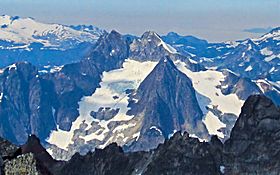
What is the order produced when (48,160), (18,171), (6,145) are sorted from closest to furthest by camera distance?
1. (18,171)
2. (6,145)
3. (48,160)

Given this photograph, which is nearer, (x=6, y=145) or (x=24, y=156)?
(x=24, y=156)

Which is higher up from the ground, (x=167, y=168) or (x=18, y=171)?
(x=18, y=171)

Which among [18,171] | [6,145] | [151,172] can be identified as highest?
[18,171]

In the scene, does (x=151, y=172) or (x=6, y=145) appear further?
(x=151, y=172)

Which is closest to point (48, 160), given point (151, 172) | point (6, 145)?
point (151, 172)

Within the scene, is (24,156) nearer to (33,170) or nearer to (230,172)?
(33,170)

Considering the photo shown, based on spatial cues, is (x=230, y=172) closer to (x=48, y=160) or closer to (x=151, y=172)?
(x=151, y=172)

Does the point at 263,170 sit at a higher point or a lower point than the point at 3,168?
lower

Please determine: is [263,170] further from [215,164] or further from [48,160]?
[48,160]

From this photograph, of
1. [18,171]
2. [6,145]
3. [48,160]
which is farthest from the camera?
[48,160]

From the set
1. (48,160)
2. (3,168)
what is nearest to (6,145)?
(3,168)
